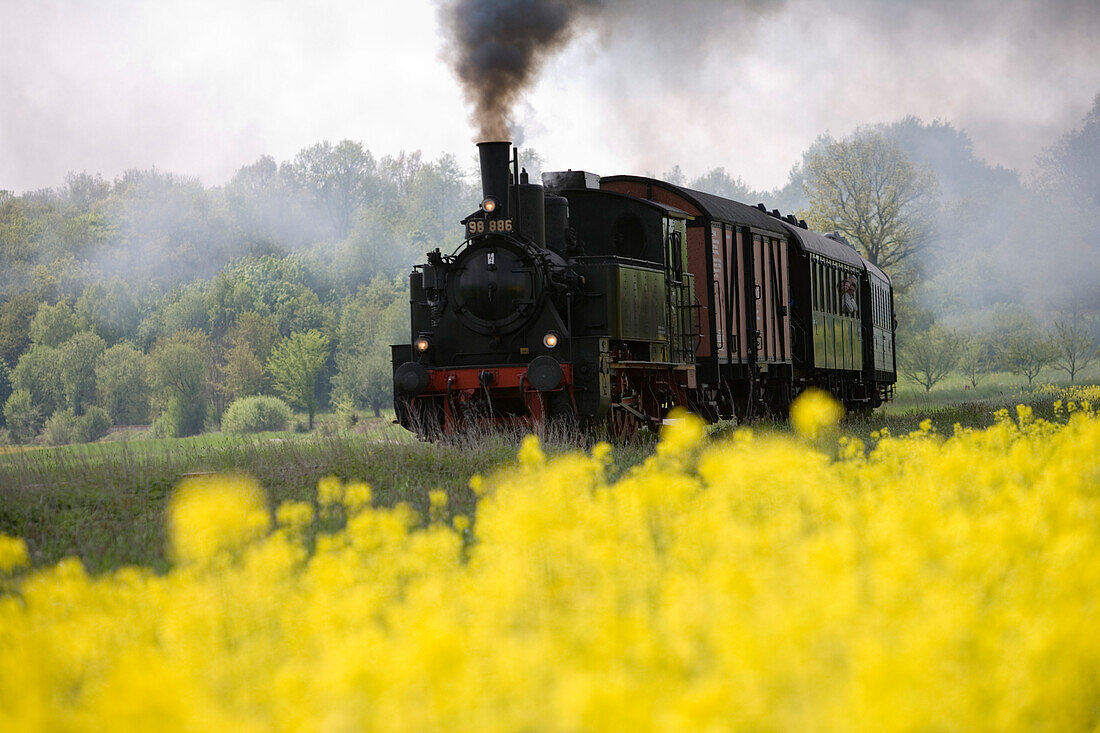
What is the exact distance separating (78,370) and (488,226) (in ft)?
185

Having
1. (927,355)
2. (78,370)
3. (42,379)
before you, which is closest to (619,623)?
(927,355)

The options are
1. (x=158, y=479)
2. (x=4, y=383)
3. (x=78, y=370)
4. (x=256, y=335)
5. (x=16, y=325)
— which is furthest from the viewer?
(x=16, y=325)

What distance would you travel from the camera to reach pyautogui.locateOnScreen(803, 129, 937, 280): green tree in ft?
151

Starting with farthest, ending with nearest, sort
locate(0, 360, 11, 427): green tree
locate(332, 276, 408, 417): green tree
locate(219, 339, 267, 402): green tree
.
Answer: locate(0, 360, 11, 427): green tree
locate(219, 339, 267, 402): green tree
locate(332, 276, 408, 417): green tree

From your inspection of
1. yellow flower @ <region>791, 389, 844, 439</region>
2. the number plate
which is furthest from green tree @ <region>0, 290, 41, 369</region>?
the number plate

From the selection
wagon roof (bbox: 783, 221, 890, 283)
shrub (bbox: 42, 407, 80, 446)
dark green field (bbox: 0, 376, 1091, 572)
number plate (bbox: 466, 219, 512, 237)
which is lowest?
shrub (bbox: 42, 407, 80, 446)

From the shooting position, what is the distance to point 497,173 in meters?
14.3

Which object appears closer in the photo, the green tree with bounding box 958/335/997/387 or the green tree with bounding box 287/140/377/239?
the green tree with bounding box 958/335/997/387

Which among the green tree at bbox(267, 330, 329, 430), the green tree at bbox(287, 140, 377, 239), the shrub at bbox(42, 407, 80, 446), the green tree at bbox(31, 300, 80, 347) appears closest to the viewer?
the shrub at bbox(42, 407, 80, 446)

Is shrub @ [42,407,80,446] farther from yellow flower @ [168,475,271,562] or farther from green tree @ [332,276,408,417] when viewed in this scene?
yellow flower @ [168,475,271,562]

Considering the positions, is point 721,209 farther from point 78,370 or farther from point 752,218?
point 78,370

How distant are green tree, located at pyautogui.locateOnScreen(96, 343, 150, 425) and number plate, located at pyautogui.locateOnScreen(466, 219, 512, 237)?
52.7 meters

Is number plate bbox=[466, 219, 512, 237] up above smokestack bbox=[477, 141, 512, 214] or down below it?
below

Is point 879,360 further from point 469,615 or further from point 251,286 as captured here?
point 251,286
